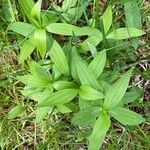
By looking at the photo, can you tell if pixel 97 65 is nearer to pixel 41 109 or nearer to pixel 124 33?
pixel 124 33

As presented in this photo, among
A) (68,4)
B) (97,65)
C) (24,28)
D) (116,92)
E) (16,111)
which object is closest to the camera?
(116,92)

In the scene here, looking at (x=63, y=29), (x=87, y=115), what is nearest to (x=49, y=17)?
(x=63, y=29)

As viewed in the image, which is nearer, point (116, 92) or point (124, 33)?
point (116, 92)

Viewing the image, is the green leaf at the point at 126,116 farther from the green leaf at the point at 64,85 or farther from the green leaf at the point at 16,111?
the green leaf at the point at 16,111

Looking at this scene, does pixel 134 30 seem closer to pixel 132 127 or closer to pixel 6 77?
pixel 132 127

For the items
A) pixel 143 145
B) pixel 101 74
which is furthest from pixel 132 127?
pixel 101 74
